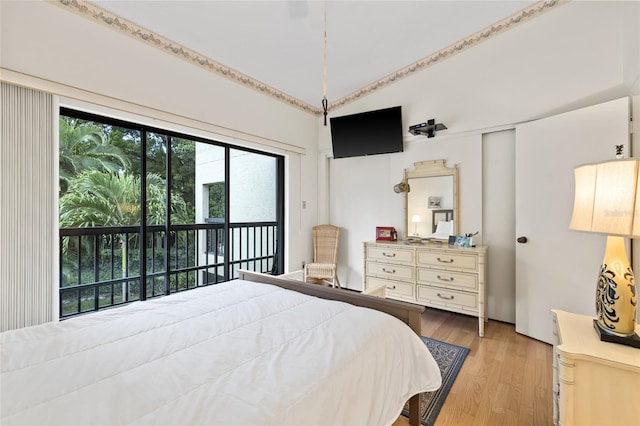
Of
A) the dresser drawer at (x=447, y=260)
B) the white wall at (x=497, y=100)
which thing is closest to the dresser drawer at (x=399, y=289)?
the dresser drawer at (x=447, y=260)

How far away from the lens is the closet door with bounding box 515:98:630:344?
2.32 m

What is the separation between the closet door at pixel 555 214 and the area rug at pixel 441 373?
0.90 meters

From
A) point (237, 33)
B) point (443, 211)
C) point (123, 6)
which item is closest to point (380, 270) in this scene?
point (443, 211)

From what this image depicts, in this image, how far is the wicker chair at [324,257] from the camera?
3.97m

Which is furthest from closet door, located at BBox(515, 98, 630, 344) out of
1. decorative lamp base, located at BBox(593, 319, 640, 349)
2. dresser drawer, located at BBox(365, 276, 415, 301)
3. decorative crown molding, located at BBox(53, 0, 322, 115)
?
decorative crown molding, located at BBox(53, 0, 322, 115)

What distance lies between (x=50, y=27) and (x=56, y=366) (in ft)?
7.64

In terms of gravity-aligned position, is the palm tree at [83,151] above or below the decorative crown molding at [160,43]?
below

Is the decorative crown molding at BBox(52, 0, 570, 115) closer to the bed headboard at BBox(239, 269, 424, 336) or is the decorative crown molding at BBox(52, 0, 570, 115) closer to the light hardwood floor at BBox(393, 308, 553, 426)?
the bed headboard at BBox(239, 269, 424, 336)

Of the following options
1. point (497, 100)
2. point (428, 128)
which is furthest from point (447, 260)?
point (497, 100)

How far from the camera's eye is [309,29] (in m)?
2.70

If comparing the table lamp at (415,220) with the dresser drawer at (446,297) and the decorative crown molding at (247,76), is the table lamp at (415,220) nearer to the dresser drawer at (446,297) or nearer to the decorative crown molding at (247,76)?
the dresser drawer at (446,297)

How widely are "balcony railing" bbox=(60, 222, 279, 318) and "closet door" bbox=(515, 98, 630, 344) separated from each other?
10.6ft

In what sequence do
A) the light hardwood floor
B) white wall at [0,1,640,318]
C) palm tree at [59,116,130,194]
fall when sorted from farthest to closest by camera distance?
palm tree at [59,116,130,194], white wall at [0,1,640,318], the light hardwood floor

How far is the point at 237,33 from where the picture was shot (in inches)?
105
